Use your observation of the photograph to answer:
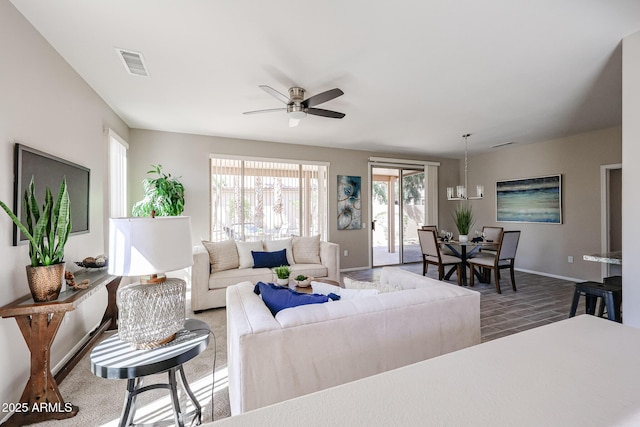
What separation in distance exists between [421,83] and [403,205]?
4.05 metres

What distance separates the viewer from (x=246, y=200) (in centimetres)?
522

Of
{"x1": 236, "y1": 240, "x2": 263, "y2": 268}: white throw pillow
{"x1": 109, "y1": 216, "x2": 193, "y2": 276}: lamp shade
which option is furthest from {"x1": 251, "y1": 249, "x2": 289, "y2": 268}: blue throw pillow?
{"x1": 109, "y1": 216, "x2": 193, "y2": 276}: lamp shade

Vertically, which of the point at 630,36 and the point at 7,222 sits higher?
the point at 630,36

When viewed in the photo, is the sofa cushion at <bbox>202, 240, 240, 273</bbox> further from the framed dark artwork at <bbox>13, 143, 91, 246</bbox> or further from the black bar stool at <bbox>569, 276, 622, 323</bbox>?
the black bar stool at <bbox>569, 276, 622, 323</bbox>

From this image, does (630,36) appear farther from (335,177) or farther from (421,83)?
(335,177)

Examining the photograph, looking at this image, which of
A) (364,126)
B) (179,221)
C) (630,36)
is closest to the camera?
(179,221)

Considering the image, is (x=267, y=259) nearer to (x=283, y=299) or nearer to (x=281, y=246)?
(x=281, y=246)

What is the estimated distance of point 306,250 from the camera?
14.9ft

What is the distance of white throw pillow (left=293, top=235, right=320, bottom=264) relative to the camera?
4.49 meters

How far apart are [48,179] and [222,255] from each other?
6.87 ft

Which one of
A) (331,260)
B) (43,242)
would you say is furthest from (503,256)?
(43,242)

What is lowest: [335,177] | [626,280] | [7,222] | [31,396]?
[31,396]

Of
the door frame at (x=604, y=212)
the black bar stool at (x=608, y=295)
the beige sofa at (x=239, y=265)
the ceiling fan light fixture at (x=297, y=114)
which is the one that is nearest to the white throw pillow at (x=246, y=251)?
the beige sofa at (x=239, y=265)

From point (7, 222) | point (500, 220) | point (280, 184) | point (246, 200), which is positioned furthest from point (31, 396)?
point (500, 220)
